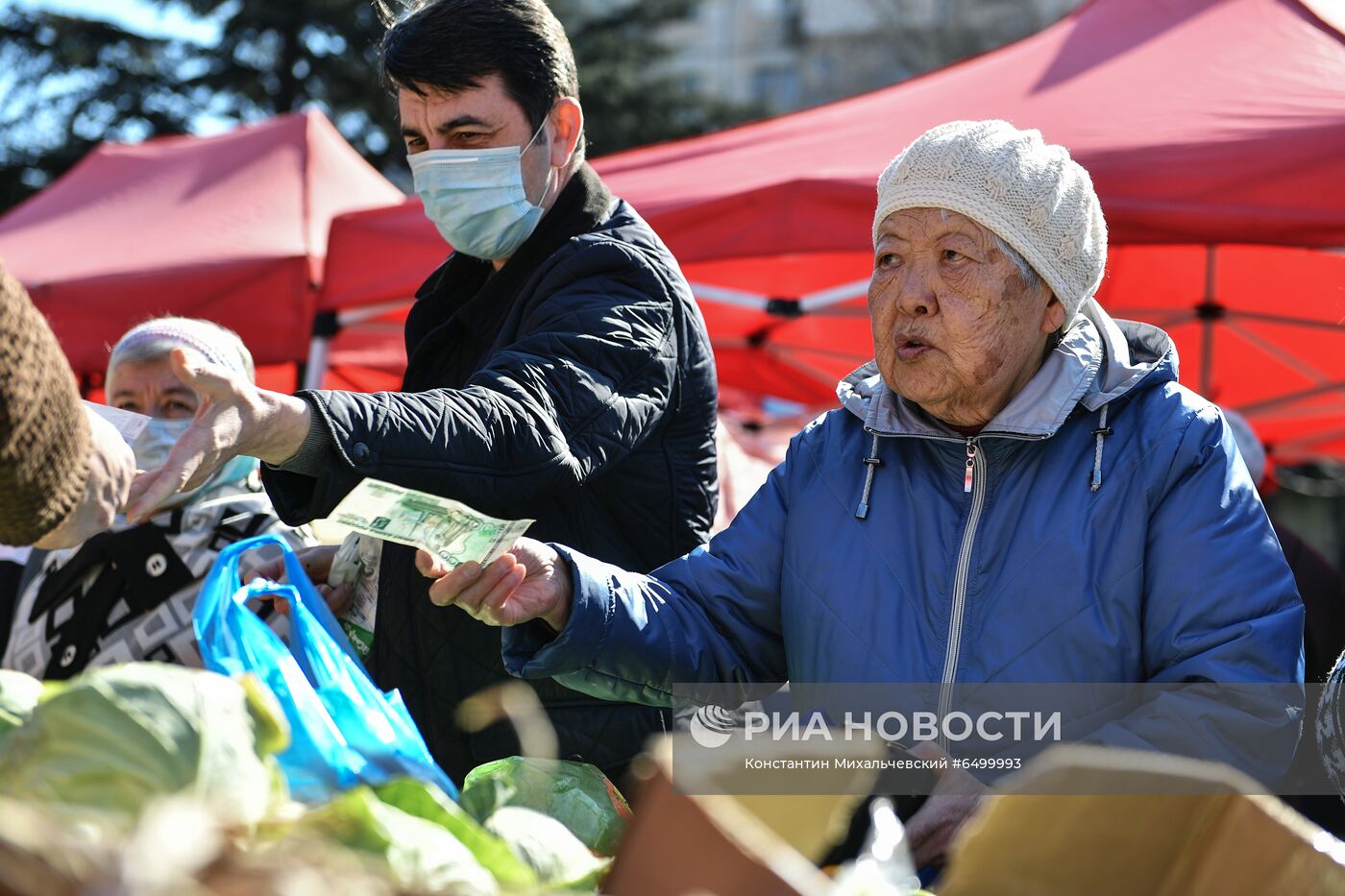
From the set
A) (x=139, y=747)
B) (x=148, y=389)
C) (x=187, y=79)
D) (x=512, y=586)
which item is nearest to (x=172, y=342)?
(x=148, y=389)

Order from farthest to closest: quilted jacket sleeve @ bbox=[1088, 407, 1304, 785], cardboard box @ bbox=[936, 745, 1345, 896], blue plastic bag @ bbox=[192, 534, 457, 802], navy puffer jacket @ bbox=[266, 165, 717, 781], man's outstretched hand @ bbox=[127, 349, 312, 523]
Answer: navy puffer jacket @ bbox=[266, 165, 717, 781]
quilted jacket sleeve @ bbox=[1088, 407, 1304, 785]
man's outstretched hand @ bbox=[127, 349, 312, 523]
blue plastic bag @ bbox=[192, 534, 457, 802]
cardboard box @ bbox=[936, 745, 1345, 896]

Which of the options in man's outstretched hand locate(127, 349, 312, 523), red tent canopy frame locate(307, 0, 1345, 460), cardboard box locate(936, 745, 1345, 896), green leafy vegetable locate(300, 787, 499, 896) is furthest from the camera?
red tent canopy frame locate(307, 0, 1345, 460)

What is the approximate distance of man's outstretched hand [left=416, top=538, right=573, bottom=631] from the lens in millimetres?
1857

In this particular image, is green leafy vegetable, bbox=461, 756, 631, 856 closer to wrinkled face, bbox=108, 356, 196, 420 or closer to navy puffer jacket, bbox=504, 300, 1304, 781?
navy puffer jacket, bbox=504, 300, 1304, 781

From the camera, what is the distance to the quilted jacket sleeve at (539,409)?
1790 mm

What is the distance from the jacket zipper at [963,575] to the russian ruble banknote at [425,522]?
0.62m

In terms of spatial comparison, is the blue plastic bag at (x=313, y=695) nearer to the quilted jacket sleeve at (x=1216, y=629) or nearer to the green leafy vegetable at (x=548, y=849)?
the green leafy vegetable at (x=548, y=849)

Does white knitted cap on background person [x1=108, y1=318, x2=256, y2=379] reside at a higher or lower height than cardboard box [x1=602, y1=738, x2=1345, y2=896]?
lower

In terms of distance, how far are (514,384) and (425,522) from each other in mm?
384

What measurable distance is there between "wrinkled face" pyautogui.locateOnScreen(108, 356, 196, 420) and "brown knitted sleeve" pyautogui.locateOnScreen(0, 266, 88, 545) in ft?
6.01

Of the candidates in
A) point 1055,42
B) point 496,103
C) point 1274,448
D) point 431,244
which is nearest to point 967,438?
point 496,103

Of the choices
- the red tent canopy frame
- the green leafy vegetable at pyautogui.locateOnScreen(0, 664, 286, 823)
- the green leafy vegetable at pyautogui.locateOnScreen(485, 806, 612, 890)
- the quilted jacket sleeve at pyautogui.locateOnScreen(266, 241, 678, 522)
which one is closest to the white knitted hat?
the quilted jacket sleeve at pyautogui.locateOnScreen(266, 241, 678, 522)

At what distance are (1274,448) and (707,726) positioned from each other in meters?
6.90

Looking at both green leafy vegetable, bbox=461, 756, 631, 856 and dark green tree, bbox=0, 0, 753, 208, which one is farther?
dark green tree, bbox=0, 0, 753, 208
